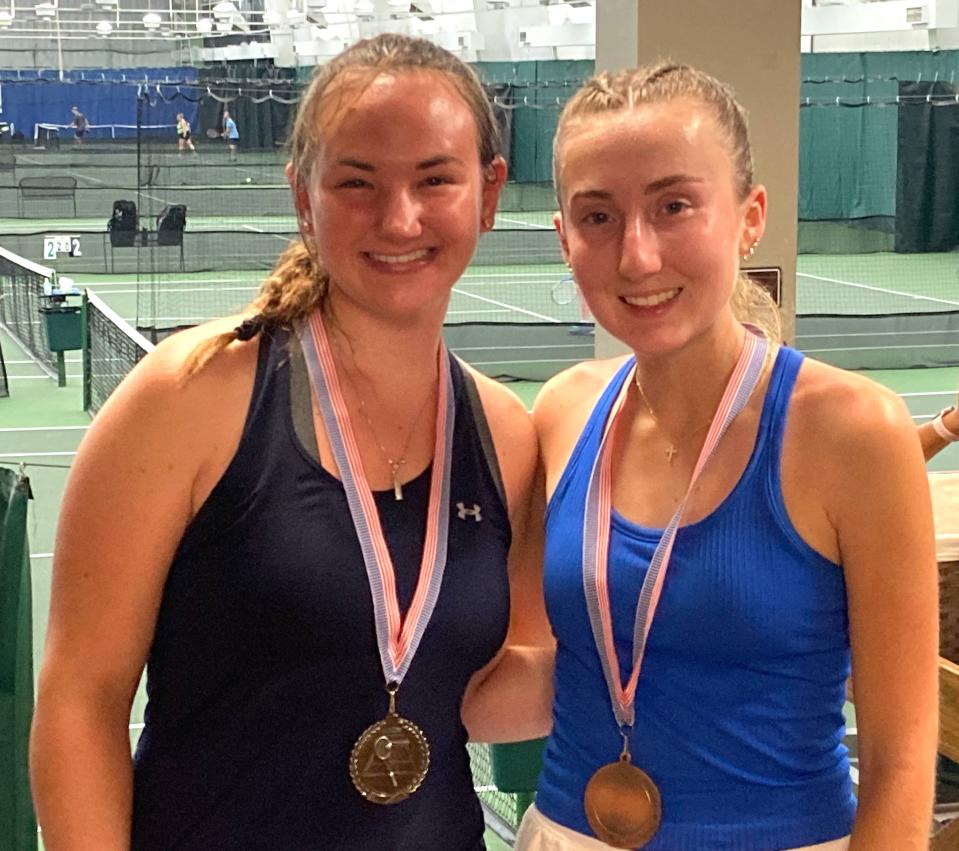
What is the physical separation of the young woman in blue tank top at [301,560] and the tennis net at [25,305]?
9.22 metres

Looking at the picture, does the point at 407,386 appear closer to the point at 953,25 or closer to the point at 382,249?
the point at 382,249

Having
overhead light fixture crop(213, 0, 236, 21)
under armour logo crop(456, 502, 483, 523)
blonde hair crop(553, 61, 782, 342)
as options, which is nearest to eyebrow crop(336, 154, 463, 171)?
blonde hair crop(553, 61, 782, 342)

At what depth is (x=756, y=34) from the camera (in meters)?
3.51

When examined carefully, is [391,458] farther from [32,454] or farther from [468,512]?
[32,454]

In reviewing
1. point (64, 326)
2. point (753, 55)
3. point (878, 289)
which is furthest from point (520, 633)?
point (878, 289)

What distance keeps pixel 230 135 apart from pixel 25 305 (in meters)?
7.28

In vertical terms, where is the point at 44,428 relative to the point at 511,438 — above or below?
below

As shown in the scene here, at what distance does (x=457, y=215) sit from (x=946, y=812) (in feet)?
7.96

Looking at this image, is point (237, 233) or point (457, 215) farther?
point (237, 233)

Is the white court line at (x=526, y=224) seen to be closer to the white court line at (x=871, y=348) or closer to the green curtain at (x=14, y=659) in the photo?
the white court line at (x=871, y=348)

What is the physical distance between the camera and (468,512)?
1.67m

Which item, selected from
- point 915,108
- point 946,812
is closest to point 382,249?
point 946,812

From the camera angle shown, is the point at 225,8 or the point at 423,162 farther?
the point at 225,8

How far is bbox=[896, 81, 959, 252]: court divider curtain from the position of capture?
13695mm
